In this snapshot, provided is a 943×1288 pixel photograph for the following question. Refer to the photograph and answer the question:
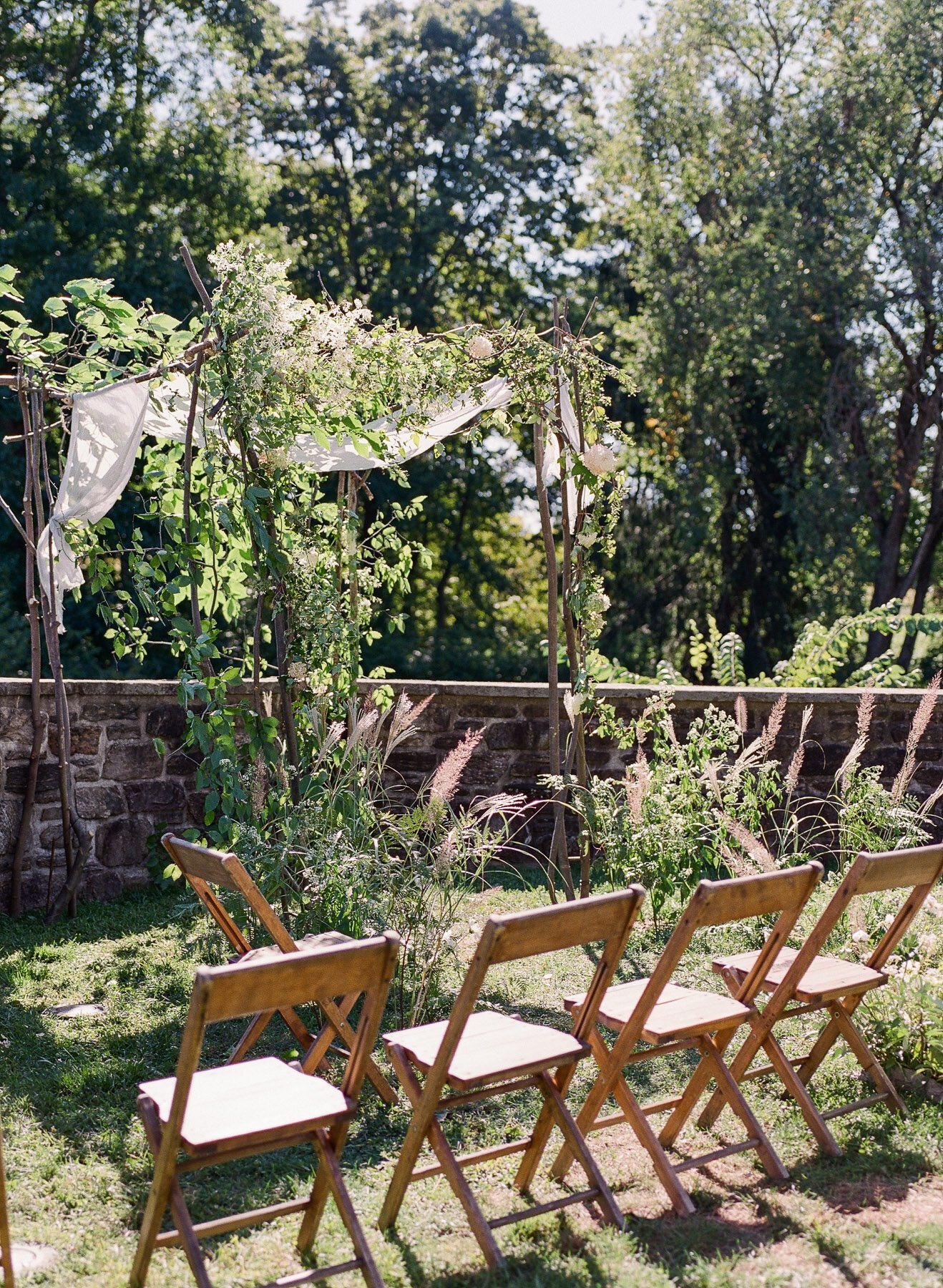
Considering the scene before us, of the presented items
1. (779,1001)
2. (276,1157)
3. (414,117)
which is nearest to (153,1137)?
(276,1157)

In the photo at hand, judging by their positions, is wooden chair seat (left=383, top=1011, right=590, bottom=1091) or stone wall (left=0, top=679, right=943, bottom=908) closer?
wooden chair seat (left=383, top=1011, right=590, bottom=1091)

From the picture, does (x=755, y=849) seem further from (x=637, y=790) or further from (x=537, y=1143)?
(x=537, y=1143)

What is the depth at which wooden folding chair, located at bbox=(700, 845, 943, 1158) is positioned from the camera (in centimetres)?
317

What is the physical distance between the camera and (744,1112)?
313 centimetres

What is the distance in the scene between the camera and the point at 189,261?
15.4 feet

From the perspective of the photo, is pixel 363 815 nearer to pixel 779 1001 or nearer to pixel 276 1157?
pixel 276 1157

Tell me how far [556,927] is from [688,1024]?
0.61 metres

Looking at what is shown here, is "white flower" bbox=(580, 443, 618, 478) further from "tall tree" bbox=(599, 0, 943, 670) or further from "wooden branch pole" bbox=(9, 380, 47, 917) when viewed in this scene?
"tall tree" bbox=(599, 0, 943, 670)

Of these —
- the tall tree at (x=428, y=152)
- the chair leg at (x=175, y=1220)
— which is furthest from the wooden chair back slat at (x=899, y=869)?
the tall tree at (x=428, y=152)

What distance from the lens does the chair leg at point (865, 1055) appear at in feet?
11.5

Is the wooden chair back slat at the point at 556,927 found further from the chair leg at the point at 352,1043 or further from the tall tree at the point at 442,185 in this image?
the tall tree at the point at 442,185

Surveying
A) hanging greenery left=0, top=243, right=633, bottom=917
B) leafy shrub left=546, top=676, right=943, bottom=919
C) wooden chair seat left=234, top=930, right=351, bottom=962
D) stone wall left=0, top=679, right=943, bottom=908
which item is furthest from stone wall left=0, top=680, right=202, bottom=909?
wooden chair seat left=234, top=930, right=351, bottom=962

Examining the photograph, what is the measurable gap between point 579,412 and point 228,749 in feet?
7.04

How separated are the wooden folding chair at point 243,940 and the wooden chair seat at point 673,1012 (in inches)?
26.8
